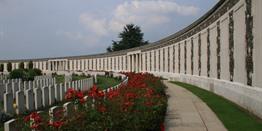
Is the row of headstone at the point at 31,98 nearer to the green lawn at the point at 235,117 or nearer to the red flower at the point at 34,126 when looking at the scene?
the green lawn at the point at 235,117

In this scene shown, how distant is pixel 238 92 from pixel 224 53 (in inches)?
153

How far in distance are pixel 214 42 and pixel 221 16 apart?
2.22m

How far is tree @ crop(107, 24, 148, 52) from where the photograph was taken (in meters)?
107

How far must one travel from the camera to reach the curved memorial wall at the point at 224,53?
41.6ft

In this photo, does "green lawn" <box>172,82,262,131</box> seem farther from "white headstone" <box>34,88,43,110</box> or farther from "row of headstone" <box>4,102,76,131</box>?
"white headstone" <box>34,88,43,110</box>

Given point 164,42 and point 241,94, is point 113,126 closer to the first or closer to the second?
point 241,94

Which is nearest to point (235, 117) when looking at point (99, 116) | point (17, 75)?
point (99, 116)

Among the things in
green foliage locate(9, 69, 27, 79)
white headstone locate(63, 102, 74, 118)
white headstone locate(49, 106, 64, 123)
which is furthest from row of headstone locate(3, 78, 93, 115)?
green foliage locate(9, 69, 27, 79)

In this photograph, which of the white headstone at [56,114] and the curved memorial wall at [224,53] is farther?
the curved memorial wall at [224,53]

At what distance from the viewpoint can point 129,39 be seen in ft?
354

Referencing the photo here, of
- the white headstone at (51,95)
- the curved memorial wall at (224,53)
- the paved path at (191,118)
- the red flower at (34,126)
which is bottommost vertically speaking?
the paved path at (191,118)

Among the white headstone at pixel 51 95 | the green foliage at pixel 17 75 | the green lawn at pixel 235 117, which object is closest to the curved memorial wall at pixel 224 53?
the green lawn at pixel 235 117

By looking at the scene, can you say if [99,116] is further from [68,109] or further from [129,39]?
[129,39]

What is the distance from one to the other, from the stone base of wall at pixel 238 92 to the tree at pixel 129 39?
81.0m
